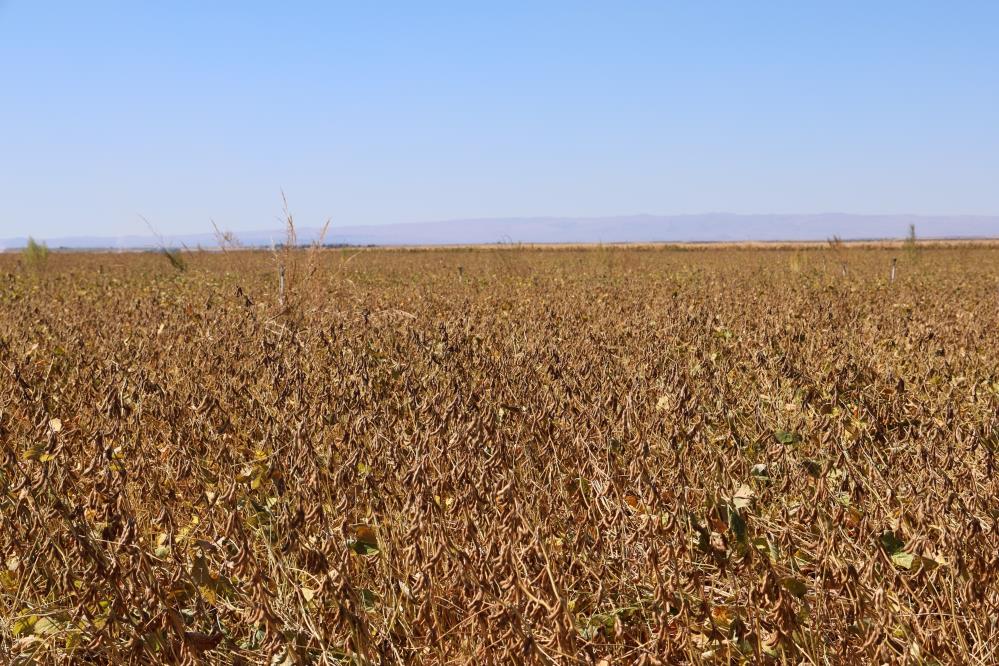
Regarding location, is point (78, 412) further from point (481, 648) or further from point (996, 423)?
point (996, 423)

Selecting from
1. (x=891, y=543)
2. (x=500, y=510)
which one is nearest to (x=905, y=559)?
(x=891, y=543)

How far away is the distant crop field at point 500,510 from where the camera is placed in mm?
2107

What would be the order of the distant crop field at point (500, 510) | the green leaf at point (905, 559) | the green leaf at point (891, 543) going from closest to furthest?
the distant crop field at point (500, 510) → the green leaf at point (905, 559) → the green leaf at point (891, 543)

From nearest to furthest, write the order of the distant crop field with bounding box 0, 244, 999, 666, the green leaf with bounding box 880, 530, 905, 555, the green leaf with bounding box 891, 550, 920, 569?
the distant crop field with bounding box 0, 244, 999, 666 → the green leaf with bounding box 891, 550, 920, 569 → the green leaf with bounding box 880, 530, 905, 555

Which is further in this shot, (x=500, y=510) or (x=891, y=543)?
(x=500, y=510)

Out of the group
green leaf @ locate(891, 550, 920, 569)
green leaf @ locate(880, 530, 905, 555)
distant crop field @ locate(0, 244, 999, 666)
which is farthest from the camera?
green leaf @ locate(880, 530, 905, 555)

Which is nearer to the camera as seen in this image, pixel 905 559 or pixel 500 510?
pixel 905 559

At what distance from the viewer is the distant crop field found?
211 cm

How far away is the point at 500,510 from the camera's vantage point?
2.62m

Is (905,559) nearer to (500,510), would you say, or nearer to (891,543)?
(891,543)

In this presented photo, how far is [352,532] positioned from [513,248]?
2863 centimetres

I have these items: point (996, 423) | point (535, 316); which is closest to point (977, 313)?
point (535, 316)

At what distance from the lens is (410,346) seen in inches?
248

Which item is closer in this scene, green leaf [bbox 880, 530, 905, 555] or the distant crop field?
the distant crop field
